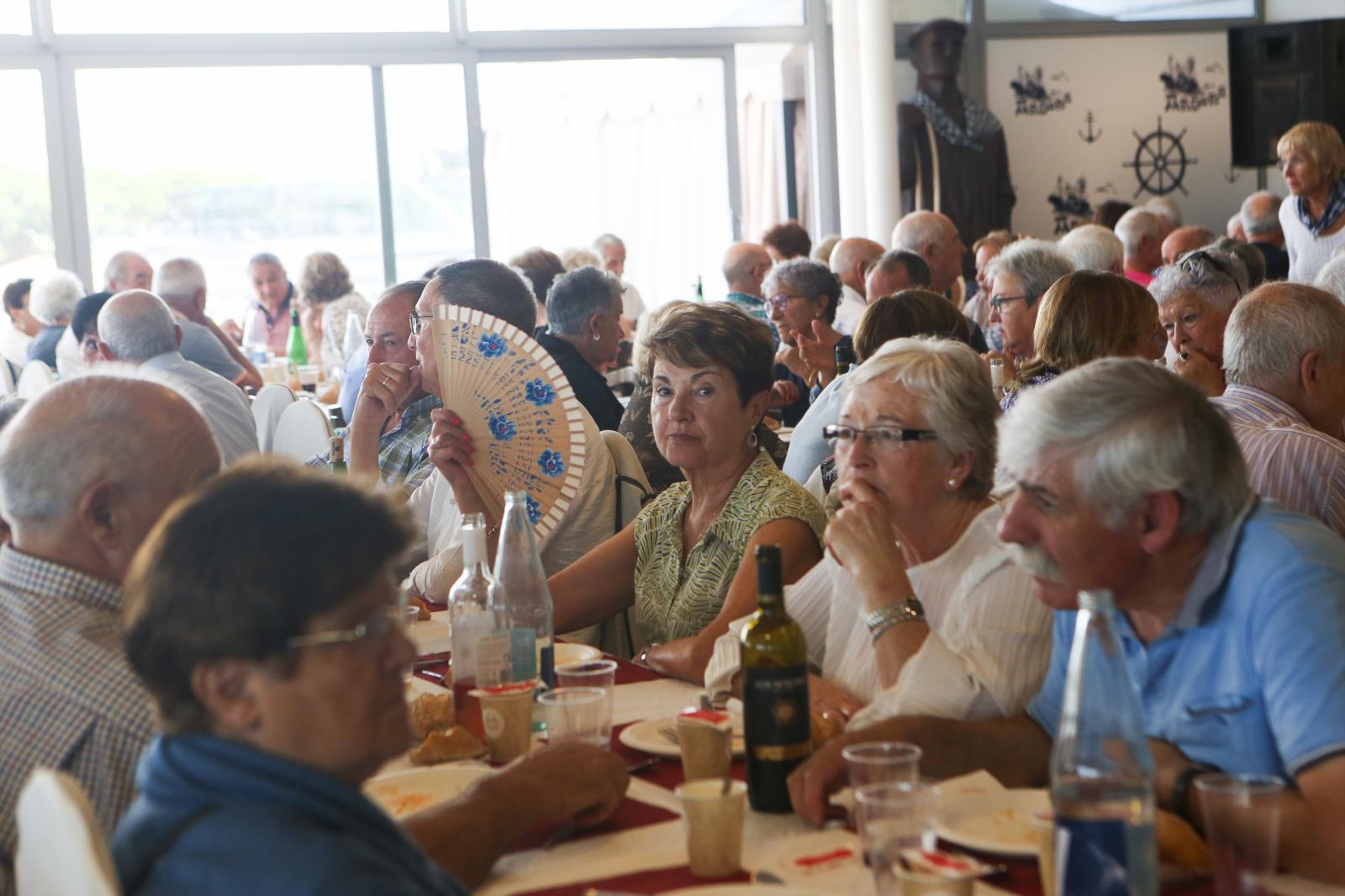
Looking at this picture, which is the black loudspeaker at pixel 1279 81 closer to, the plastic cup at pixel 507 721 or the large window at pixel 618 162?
the large window at pixel 618 162

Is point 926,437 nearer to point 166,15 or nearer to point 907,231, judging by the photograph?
point 907,231

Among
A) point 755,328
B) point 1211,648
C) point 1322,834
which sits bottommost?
point 1322,834

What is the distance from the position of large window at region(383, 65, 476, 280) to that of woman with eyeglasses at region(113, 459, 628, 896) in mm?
10111

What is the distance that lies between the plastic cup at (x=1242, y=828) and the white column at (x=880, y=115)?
1046 cm

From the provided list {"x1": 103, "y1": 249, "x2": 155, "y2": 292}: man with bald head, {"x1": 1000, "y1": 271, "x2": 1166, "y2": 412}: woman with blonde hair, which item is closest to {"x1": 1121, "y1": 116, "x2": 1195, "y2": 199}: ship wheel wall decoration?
{"x1": 103, "y1": 249, "x2": 155, "y2": 292}: man with bald head

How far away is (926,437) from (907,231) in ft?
18.7

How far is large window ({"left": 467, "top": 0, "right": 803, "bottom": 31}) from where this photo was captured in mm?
11375

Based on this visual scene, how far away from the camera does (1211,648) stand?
72.2 inches

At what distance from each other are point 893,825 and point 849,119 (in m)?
11.1

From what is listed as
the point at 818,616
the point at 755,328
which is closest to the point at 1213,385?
the point at 755,328

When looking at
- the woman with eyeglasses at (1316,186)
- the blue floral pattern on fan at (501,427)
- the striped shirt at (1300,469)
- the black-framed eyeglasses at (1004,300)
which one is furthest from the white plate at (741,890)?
the woman with eyeglasses at (1316,186)

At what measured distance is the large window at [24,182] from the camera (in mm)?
10172

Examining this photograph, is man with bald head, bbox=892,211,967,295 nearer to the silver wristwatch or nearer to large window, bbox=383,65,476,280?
large window, bbox=383,65,476,280

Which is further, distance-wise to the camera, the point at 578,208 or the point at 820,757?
the point at 578,208
